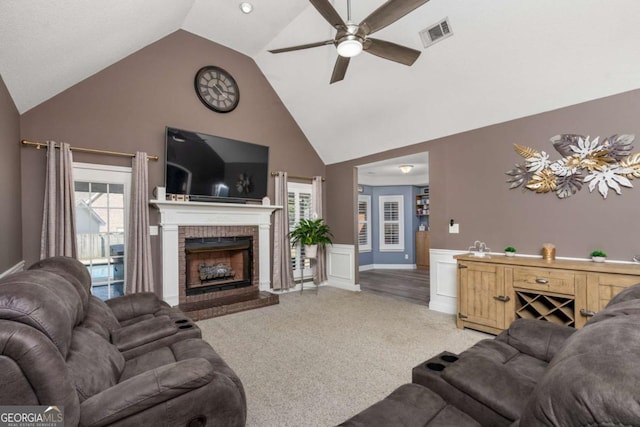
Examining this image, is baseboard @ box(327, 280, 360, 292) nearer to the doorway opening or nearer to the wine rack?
the doorway opening

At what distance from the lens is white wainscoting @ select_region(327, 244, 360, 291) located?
602 centimetres

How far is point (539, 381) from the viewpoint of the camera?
80 cm

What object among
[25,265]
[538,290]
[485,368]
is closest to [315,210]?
[538,290]

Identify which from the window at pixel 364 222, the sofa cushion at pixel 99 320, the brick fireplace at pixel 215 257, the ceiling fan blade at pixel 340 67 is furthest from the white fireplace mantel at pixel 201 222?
the window at pixel 364 222

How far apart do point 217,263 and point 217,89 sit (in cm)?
299

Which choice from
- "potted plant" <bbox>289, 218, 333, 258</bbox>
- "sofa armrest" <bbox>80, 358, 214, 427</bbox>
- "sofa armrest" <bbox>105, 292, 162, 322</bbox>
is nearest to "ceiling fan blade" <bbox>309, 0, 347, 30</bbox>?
"sofa armrest" <bbox>80, 358, 214, 427</bbox>

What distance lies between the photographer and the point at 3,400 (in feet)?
3.32

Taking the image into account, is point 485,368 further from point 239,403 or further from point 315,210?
point 315,210

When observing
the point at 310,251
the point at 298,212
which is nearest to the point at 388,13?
the point at 310,251

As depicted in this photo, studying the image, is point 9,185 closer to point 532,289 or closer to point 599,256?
point 532,289

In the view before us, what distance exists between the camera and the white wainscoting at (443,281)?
4410 millimetres

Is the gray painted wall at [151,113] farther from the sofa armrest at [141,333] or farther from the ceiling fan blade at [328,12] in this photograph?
the ceiling fan blade at [328,12]

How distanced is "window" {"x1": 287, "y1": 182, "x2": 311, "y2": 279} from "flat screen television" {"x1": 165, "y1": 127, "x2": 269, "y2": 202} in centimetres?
77

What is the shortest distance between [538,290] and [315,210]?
13.2 ft
